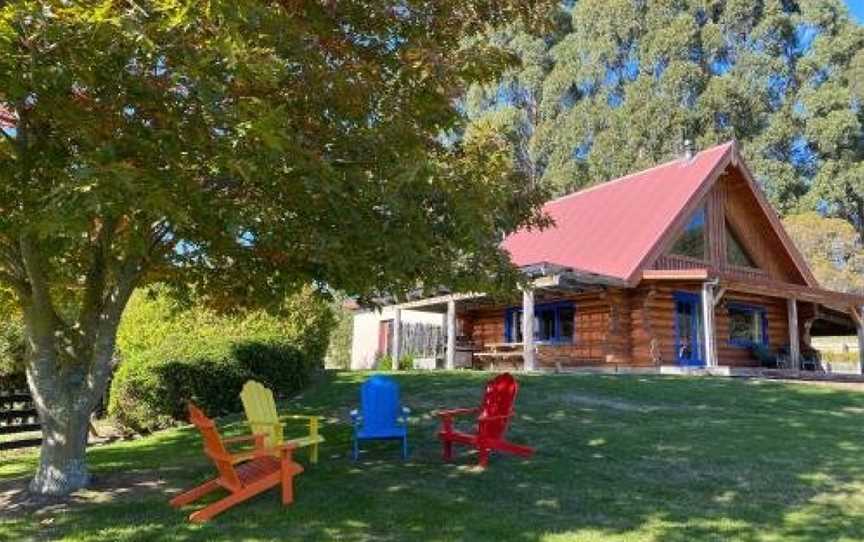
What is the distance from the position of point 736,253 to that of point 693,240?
2.49 m

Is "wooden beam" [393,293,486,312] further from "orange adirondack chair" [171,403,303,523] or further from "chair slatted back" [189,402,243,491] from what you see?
"chair slatted back" [189,402,243,491]

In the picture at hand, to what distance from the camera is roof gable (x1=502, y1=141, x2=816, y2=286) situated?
20859mm

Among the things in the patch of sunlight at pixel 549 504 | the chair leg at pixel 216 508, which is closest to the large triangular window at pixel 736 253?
the patch of sunlight at pixel 549 504

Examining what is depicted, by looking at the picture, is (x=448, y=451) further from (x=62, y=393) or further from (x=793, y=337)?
(x=793, y=337)

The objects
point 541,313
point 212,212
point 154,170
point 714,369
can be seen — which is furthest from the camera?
point 541,313

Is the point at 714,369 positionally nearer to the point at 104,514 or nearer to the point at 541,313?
the point at 541,313

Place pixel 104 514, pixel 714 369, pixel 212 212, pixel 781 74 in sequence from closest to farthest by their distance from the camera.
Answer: pixel 212 212, pixel 104 514, pixel 714 369, pixel 781 74

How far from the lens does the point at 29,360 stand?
301 inches

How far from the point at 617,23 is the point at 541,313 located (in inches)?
1135

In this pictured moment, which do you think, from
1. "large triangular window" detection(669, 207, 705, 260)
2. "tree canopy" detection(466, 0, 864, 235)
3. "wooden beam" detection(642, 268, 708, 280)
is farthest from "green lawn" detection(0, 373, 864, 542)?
"tree canopy" detection(466, 0, 864, 235)

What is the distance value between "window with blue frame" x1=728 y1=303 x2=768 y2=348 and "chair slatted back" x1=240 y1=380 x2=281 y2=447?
1827cm

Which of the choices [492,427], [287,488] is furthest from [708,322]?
[287,488]

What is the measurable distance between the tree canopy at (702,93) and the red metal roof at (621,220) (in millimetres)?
17582

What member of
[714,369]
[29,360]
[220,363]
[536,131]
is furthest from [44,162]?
[536,131]
